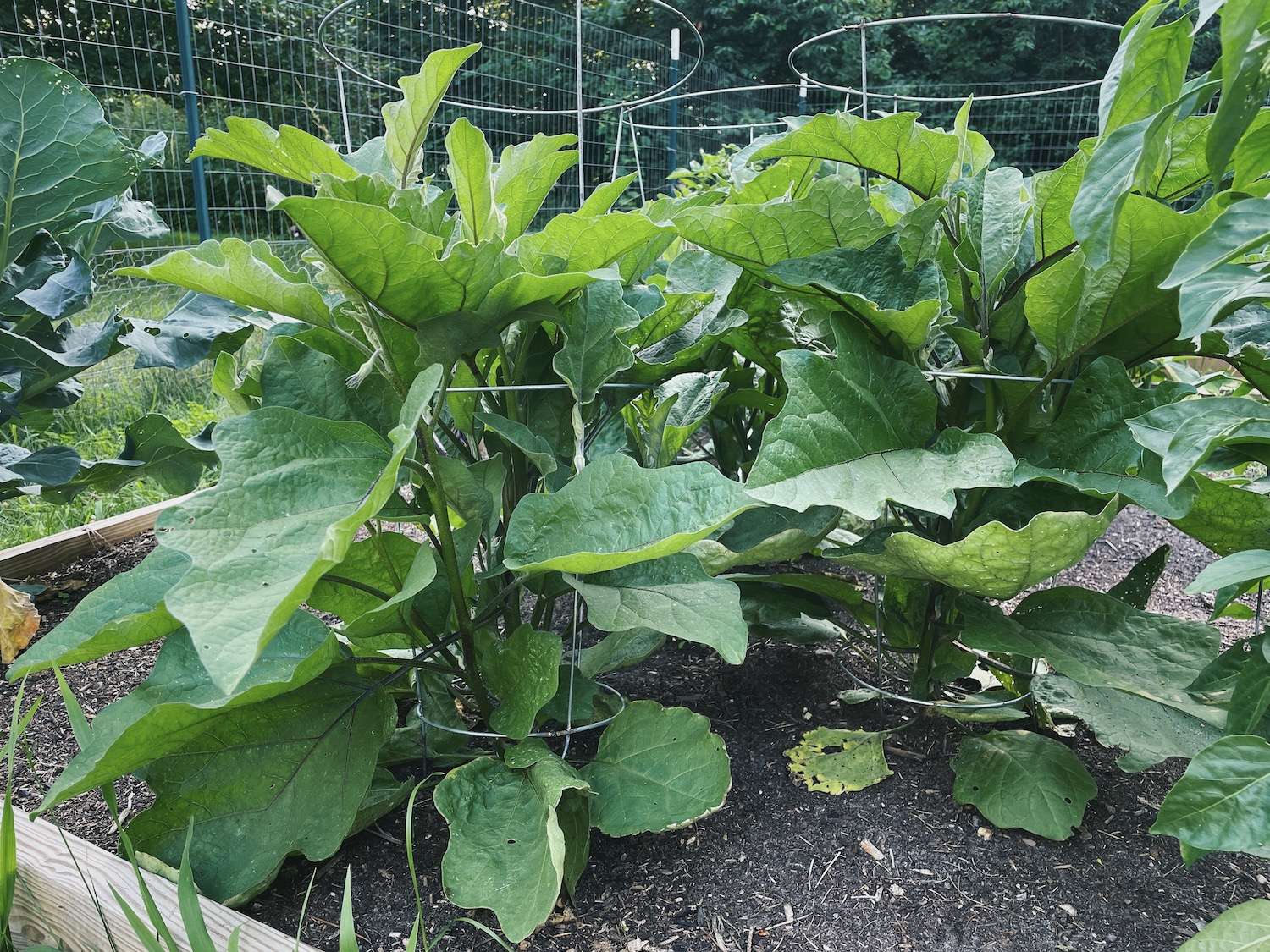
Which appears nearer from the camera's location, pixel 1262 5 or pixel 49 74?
pixel 1262 5

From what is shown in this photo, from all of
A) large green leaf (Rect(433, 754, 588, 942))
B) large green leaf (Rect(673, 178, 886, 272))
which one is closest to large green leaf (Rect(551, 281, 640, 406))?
large green leaf (Rect(673, 178, 886, 272))

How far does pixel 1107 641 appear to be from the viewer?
117 cm

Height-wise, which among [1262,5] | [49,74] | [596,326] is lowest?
[596,326]

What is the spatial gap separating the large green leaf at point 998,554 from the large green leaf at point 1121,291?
0.22 meters

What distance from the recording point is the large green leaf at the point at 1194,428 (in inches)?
32.5

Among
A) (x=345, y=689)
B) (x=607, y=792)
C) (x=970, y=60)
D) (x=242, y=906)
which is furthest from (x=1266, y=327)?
(x=970, y=60)

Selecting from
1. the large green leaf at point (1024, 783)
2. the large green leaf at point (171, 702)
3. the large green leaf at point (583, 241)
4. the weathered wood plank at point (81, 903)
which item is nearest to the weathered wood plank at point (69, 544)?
the weathered wood plank at point (81, 903)

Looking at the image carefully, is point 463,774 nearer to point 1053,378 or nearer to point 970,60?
point 1053,378

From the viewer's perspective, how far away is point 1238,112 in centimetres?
74

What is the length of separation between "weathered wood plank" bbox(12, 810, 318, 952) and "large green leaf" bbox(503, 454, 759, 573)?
505mm

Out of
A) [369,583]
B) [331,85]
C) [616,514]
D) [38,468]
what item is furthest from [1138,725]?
[331,85]

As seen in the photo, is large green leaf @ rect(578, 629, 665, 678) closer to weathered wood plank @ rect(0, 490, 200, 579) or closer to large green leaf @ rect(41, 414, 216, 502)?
large green leaf @ rect(41, 414, 216, 502)

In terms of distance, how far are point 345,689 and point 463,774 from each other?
8.1 inches

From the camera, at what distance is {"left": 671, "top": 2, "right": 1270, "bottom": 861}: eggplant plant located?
3.11 ft
